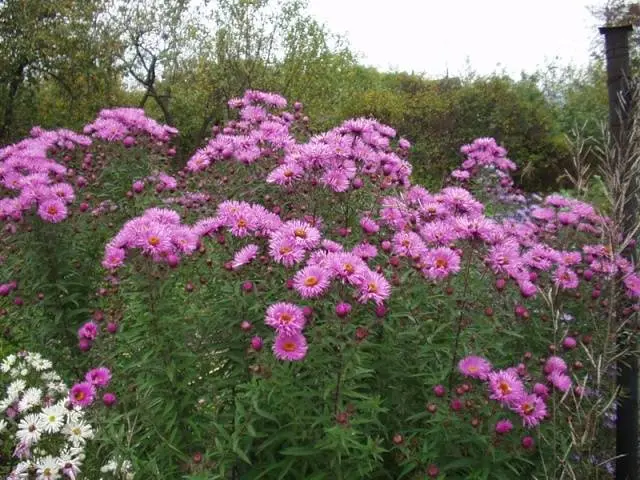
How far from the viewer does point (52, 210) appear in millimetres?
3113

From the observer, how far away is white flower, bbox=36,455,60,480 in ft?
7.67

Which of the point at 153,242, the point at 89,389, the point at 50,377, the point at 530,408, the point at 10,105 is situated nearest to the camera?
the point at 530,408

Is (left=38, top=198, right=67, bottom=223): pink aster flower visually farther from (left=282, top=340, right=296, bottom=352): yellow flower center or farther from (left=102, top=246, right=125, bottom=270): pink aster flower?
(left=282, top=340, right=296, bottom=352): yellow flower center

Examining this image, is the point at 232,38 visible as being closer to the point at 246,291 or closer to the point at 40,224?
the point at 40,224

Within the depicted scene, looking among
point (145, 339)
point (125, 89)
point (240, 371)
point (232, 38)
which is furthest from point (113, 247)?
point (125, 89)

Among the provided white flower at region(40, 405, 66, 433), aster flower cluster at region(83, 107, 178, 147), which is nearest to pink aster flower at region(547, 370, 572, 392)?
white flower at region(40, 405, 66, 433)

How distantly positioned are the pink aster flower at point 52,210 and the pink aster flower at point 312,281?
1.44m

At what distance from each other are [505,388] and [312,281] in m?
0.72

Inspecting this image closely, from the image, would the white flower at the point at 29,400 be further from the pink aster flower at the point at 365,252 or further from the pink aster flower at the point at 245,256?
the pink aster flower at the point at 365,252

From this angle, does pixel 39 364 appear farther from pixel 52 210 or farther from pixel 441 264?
pixel 441 264

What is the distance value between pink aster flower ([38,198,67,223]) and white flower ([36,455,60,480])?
115cm

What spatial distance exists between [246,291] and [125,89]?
19638mm

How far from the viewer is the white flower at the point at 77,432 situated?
2.42 m

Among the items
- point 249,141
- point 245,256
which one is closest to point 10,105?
point 249,141
